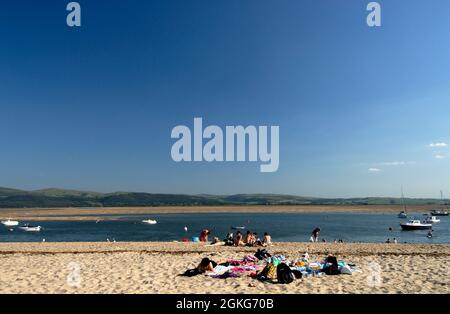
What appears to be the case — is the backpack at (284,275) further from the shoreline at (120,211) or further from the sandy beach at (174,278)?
the shoreline at (120,211)

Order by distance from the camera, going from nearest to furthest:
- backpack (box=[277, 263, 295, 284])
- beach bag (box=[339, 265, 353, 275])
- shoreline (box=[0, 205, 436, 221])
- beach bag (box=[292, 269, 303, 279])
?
backpack (box=[277, 263, 295, 284]) < beach bag (box=[292, 269, 303, 279]) < beach bag (box=[339, 265, 353, 275]) < shoreline (box=[0, 205, 436, 221])

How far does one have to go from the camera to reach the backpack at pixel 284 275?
1311 centimetres

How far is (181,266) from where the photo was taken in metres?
17.2

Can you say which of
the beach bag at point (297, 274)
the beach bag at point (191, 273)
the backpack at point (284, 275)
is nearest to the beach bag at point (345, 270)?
the beach bag at point (297, 274)

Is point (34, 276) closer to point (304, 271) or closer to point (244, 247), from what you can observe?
point (304, 271)

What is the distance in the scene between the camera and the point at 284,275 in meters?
13.2

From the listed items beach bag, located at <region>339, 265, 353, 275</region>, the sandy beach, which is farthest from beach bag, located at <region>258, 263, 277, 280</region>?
beach bag, located at <region>339, 265, 353, 275</region>

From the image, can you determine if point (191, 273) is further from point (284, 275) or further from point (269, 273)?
point (284, 275)

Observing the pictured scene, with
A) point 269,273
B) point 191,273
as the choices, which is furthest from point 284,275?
point 191,273

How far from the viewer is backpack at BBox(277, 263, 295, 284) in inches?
516

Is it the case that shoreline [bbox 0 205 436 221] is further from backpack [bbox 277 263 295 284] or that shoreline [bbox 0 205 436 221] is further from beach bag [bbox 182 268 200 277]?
backpack [bbox 277 263 295 284]
